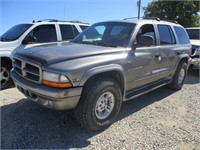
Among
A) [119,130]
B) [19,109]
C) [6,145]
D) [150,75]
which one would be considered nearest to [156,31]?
[150,75]

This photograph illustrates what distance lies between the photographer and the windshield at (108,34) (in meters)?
4.09

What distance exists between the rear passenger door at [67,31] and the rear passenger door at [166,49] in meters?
2.86

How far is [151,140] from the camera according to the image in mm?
3410

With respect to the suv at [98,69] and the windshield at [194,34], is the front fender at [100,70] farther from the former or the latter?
the windshield at [194,34]

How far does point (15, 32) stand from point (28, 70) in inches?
123

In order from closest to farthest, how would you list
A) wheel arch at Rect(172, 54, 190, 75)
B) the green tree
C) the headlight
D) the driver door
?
the headlight, the driver door, wheel arch at Rect(172, 54, 190, 75), the green tree

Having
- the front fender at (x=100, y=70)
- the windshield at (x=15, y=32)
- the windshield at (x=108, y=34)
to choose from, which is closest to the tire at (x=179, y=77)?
the windshield at (x=108, y=34)

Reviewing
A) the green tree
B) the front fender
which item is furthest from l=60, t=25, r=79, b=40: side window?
the green tree

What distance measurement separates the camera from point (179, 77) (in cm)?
615

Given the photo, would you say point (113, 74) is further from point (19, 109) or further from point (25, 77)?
point (19, 109)

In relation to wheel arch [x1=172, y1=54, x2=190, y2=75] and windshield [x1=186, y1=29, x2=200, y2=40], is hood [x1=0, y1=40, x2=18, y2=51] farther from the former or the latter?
windshield [x1=186, y1=29, x2=200, y2=40]

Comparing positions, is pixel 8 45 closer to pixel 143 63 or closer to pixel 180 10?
pixel 143 63

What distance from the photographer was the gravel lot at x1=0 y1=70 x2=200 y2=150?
3.25 m

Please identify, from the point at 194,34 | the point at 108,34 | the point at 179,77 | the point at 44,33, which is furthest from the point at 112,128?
the point at 194,34
